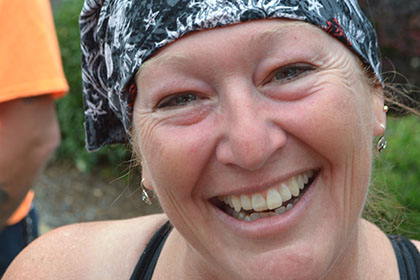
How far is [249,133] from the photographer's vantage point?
1546 millimetres

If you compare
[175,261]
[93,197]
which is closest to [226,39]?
[175,261]

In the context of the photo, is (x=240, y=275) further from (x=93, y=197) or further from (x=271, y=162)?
(x=93, y=197)

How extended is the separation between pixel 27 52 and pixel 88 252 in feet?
3.25

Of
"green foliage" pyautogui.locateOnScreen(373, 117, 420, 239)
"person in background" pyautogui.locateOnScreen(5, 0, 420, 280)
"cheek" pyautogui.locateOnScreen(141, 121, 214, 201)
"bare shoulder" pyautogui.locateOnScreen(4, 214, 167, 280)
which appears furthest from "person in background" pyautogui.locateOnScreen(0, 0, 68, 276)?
"green foliage" pyautogui.locateOnScreen(373, 117, 420, 239)

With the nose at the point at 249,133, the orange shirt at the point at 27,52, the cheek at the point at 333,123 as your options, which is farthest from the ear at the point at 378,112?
the orange shirt at the point at 27,52

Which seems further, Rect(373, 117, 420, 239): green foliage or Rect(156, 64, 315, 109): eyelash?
Rect(373, 117, 420, 239): green foliage

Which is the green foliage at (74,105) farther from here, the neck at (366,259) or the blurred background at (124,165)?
the neck at (366,259)

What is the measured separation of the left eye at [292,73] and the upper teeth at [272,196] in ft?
1.03

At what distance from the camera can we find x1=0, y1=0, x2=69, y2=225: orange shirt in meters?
2.43

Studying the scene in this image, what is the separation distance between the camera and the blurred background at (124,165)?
8.49 ft

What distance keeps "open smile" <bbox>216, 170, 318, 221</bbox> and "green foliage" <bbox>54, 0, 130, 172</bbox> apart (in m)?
5.29

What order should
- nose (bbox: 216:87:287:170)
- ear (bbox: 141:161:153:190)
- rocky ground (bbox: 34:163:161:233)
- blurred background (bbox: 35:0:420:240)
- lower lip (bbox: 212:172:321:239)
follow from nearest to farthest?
nose (bbox: 216:87:287:170)
lower lip (bbox: 212:172:321:239)
ear (bbox: 141:161:153:190)
blurred background (bbox: 35:0:420:240)
rocky ground (bbox: 34:163:161:233)

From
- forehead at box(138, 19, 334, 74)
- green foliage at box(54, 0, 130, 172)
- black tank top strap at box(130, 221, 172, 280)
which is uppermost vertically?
forehead at box(138, 19, 334, 74)

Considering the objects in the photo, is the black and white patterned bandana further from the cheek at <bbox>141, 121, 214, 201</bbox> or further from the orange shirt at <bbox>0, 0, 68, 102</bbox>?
the orange shirt at <bbox>0, 0, 68, 102</bbox>
